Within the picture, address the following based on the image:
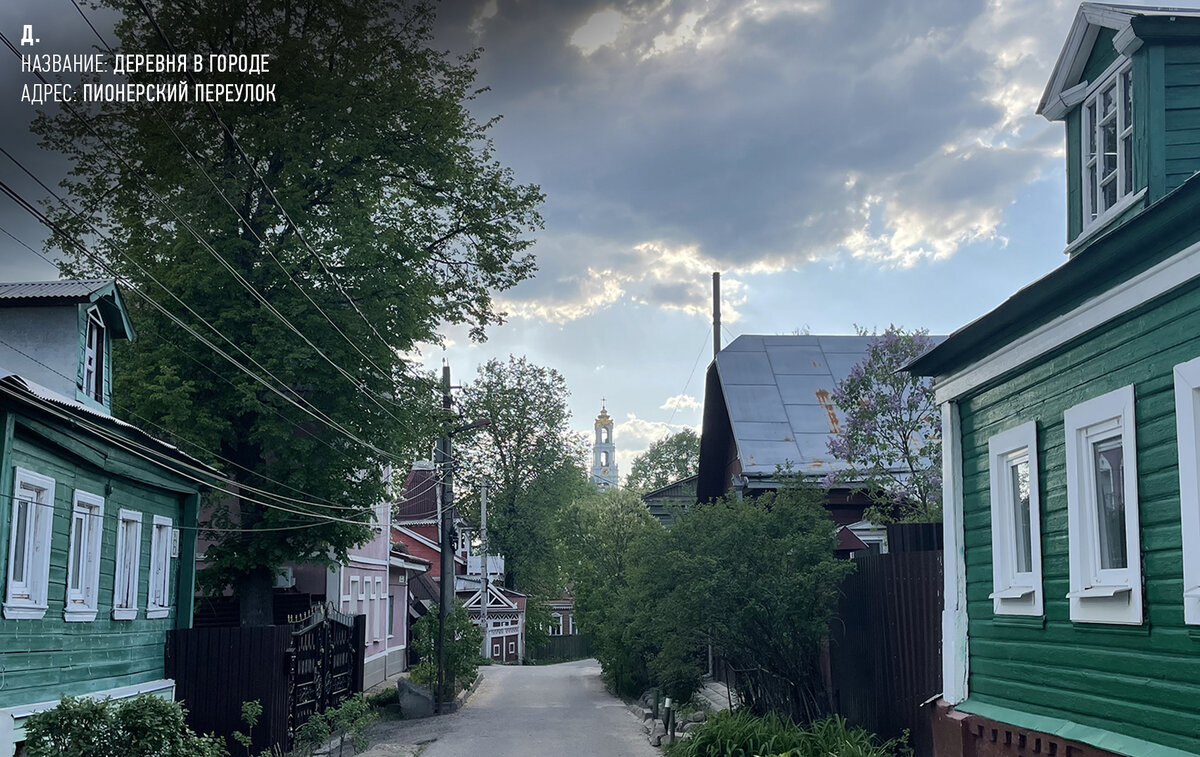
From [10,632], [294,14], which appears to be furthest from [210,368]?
[10,632]

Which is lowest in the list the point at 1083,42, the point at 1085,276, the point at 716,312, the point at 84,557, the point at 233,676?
the point at 233,676

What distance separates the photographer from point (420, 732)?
2327 cm

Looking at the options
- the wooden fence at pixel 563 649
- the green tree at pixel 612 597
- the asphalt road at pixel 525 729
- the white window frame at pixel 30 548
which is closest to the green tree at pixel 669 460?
the wooden fence at pixel 563 649

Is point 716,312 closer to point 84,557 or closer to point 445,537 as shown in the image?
point 445,537

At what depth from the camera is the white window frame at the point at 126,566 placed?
1605 centimetres

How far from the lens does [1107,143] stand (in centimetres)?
977

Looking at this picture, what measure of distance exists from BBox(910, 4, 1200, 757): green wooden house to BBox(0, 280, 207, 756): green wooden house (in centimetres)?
939

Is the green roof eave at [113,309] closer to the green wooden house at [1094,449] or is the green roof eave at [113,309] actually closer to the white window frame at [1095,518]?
the green wooden house at [1094,449]

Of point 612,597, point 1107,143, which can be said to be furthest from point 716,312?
point 1107,143

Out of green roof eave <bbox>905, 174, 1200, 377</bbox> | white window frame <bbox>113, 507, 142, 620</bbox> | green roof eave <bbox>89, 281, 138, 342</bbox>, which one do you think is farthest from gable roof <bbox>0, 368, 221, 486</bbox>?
green roof eave <bbox>905, 174, 1200, 377</bbox>

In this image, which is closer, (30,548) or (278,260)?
(30,548)

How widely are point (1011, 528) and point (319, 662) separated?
1558 cm

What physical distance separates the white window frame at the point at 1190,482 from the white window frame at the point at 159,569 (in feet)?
49.5

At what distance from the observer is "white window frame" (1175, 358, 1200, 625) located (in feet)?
21.8
